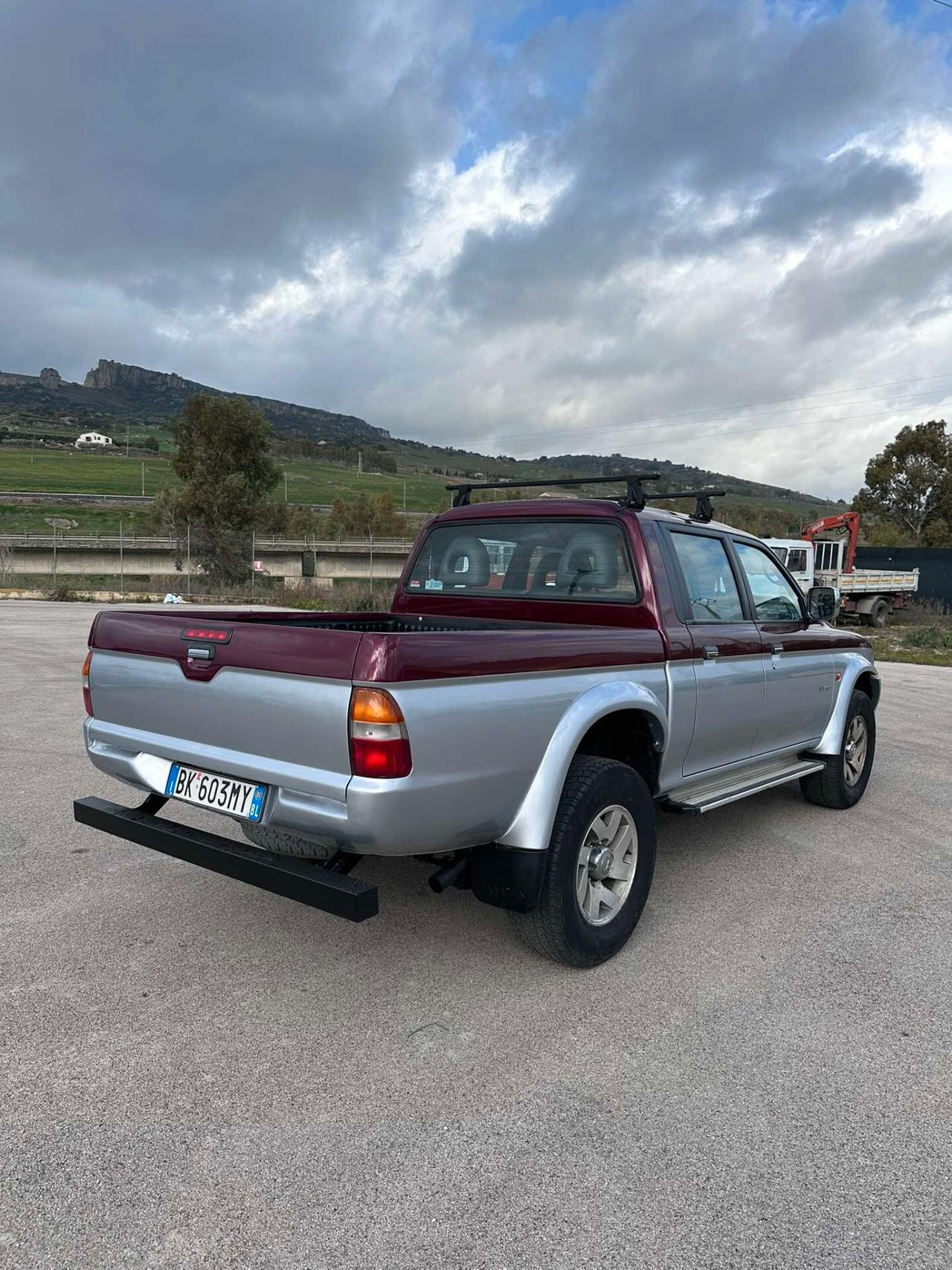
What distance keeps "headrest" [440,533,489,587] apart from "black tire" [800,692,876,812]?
256cm

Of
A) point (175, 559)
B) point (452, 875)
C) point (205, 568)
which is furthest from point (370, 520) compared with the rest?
point (452, 875)

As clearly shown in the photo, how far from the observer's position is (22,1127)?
7.58 ft

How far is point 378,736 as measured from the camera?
2539 mm

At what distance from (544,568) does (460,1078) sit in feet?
8.26

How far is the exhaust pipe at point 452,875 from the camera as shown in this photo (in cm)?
291

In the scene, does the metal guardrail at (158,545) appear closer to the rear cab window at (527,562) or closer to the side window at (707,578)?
the rear cab window at (527,562)

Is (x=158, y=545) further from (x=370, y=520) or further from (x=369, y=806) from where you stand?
(x=369, y=806)

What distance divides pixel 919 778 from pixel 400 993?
5.16 metres

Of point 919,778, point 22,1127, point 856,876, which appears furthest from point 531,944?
point 919,778

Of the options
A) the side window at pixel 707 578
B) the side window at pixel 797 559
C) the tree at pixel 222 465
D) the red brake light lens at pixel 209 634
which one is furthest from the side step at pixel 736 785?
the tree at pixel 222 465

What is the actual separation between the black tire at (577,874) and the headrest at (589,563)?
3.53ft

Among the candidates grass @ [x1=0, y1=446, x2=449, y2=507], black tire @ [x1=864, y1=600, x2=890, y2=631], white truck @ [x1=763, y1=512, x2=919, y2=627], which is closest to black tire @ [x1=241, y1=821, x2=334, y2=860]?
white truck @ [x1=763, y1=512, x2=919, y2=627]

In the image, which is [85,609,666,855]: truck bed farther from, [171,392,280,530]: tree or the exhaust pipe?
[171,392,280,530]: tree

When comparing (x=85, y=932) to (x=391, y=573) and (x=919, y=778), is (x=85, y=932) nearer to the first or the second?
(x=919, y=778)
